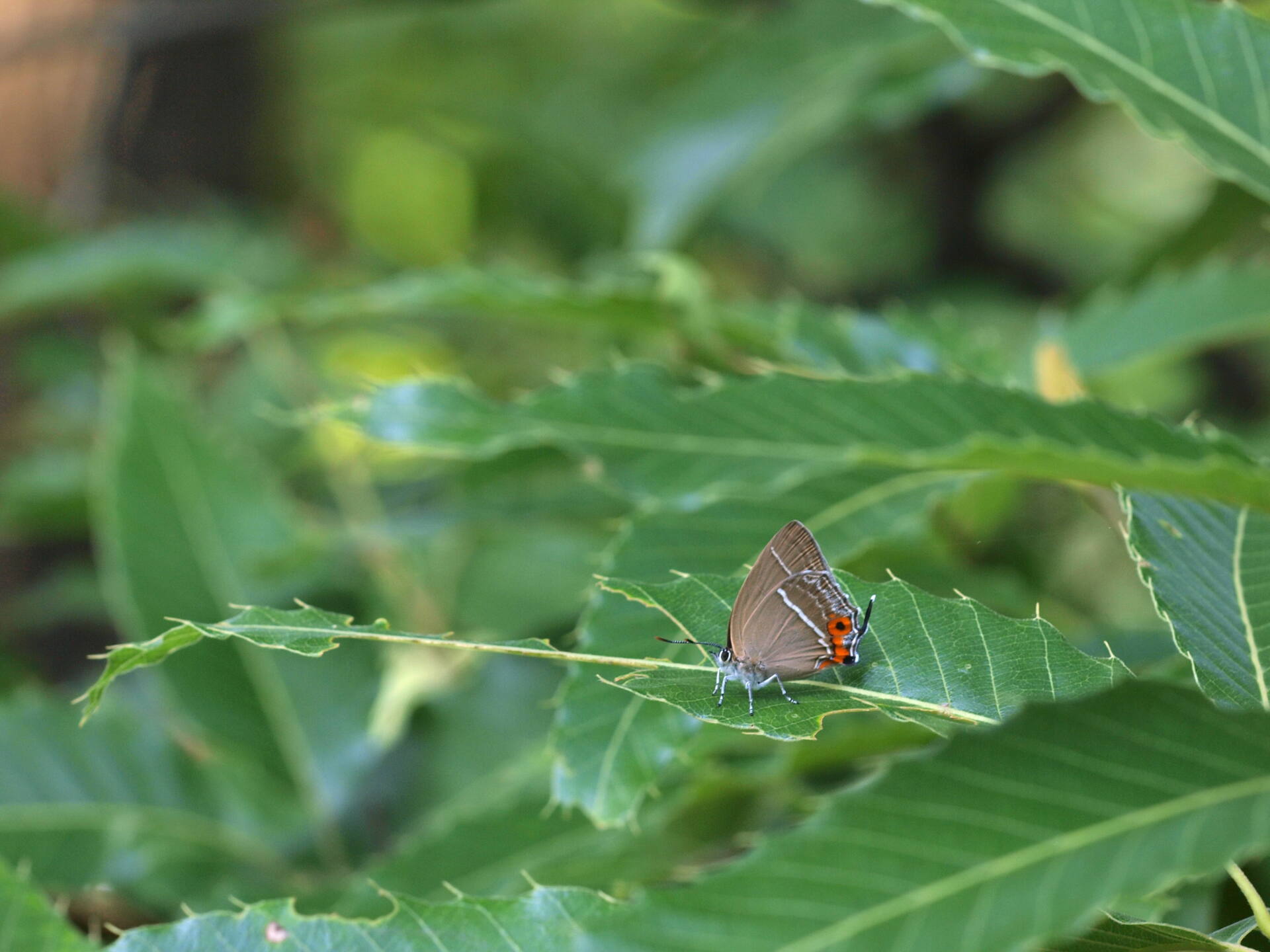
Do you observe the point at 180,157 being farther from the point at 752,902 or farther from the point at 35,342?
the point at 752,902

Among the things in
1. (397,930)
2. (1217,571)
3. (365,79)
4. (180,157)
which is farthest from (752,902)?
(365,79)

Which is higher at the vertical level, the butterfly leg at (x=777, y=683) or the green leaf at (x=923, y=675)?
the green leaf at (x=923, y=675)

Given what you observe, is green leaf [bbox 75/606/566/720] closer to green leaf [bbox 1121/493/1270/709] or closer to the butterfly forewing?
the butterfly forewing

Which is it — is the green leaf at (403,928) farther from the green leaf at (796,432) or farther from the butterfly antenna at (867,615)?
the green leaf at (796,432)

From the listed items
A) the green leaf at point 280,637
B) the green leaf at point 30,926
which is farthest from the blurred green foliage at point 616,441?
the green leaf at point 280,637

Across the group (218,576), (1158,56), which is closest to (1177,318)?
(1158,56)

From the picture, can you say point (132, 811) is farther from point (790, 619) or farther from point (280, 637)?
point (790, 619)

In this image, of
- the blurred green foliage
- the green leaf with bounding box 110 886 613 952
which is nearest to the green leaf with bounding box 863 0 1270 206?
the blurred green foliage
